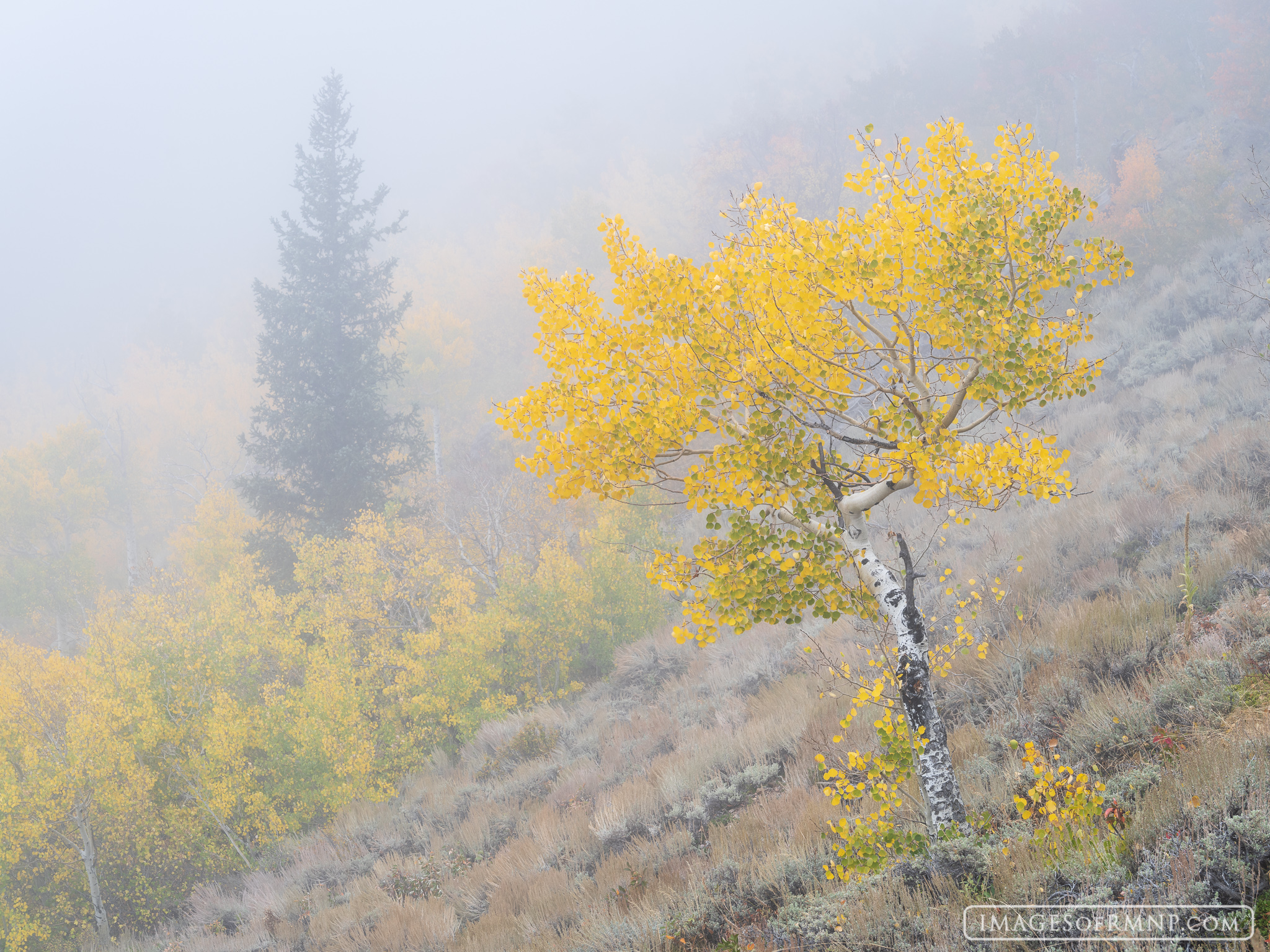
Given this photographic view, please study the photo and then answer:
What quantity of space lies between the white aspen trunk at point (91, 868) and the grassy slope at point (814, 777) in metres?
2.30

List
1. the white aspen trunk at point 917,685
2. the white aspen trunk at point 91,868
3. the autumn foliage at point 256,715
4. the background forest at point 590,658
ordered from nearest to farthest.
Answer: the white aspen trunk at point 917,685
the background forest at point 590,658
the white aspen trunk at point 91,868
the autumn foliage at point 256,715

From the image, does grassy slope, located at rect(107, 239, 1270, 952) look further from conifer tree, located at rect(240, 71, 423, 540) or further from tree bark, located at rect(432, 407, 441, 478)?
tree bark, located at rect(432, 407, 441, 478)

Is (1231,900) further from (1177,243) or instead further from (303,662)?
(1177,243)

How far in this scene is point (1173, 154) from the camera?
2795 cm

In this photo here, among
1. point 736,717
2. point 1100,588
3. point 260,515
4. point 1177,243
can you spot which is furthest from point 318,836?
point 1177,243

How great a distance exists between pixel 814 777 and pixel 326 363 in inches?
1026

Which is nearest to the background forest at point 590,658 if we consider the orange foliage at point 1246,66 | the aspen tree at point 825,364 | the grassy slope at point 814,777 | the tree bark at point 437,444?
the grassy slope at point 814,777

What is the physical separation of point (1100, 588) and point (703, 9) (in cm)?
13741

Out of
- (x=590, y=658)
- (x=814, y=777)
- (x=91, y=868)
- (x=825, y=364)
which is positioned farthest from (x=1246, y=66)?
(x=91, y=868)

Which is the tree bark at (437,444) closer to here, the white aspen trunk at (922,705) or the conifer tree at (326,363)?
the conifer tree at (326,363)

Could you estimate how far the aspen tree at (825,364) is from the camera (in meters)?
3.22

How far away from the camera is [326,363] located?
26438mm

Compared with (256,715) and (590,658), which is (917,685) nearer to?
(590,658)

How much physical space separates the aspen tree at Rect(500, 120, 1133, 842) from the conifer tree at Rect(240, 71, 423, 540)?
78.5ft
